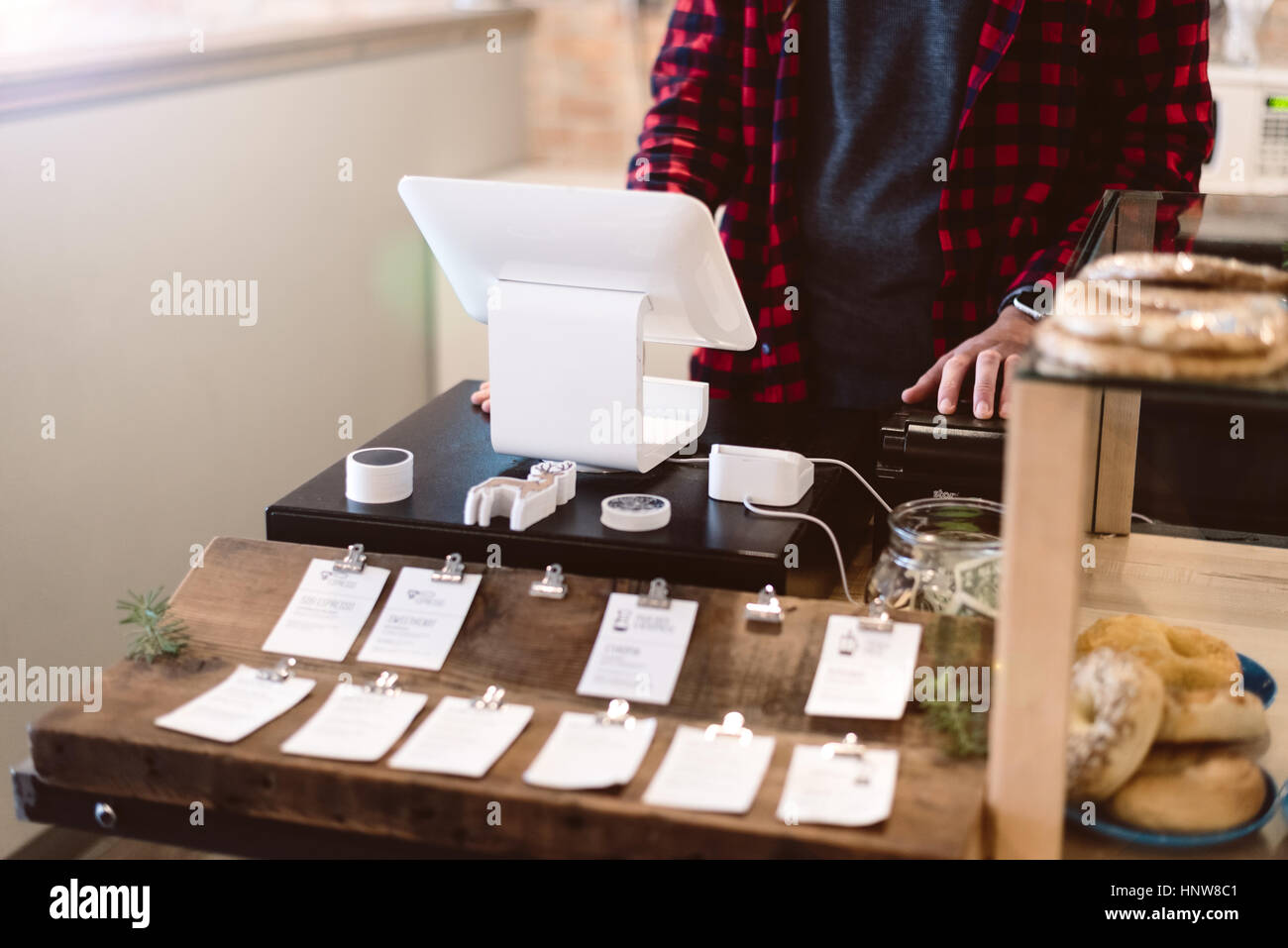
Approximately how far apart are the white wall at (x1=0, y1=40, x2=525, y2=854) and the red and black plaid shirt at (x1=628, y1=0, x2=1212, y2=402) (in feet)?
3.02

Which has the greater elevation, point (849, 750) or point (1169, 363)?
point (1169, 363)

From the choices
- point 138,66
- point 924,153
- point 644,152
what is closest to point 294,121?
point 138,66

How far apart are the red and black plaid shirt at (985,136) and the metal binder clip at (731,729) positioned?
0.91 metres

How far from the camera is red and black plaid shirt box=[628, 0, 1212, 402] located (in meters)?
1.90

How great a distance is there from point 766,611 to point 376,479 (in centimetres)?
45

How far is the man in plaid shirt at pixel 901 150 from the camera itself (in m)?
1.91

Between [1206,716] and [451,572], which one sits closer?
[1206,716]

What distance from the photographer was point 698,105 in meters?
2.12

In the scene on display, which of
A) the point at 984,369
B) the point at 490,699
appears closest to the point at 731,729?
the point at 490,699

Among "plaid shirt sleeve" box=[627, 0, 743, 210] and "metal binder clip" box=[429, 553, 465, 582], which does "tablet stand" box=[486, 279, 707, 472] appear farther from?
"plaid shirt sleeve" box=[627, 0, 743, 210]

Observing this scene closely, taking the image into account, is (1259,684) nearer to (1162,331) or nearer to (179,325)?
(1162,331)

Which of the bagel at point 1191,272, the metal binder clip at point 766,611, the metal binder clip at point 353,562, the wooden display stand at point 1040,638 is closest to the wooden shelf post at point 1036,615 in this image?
the wooden display stand at point 1040,638
